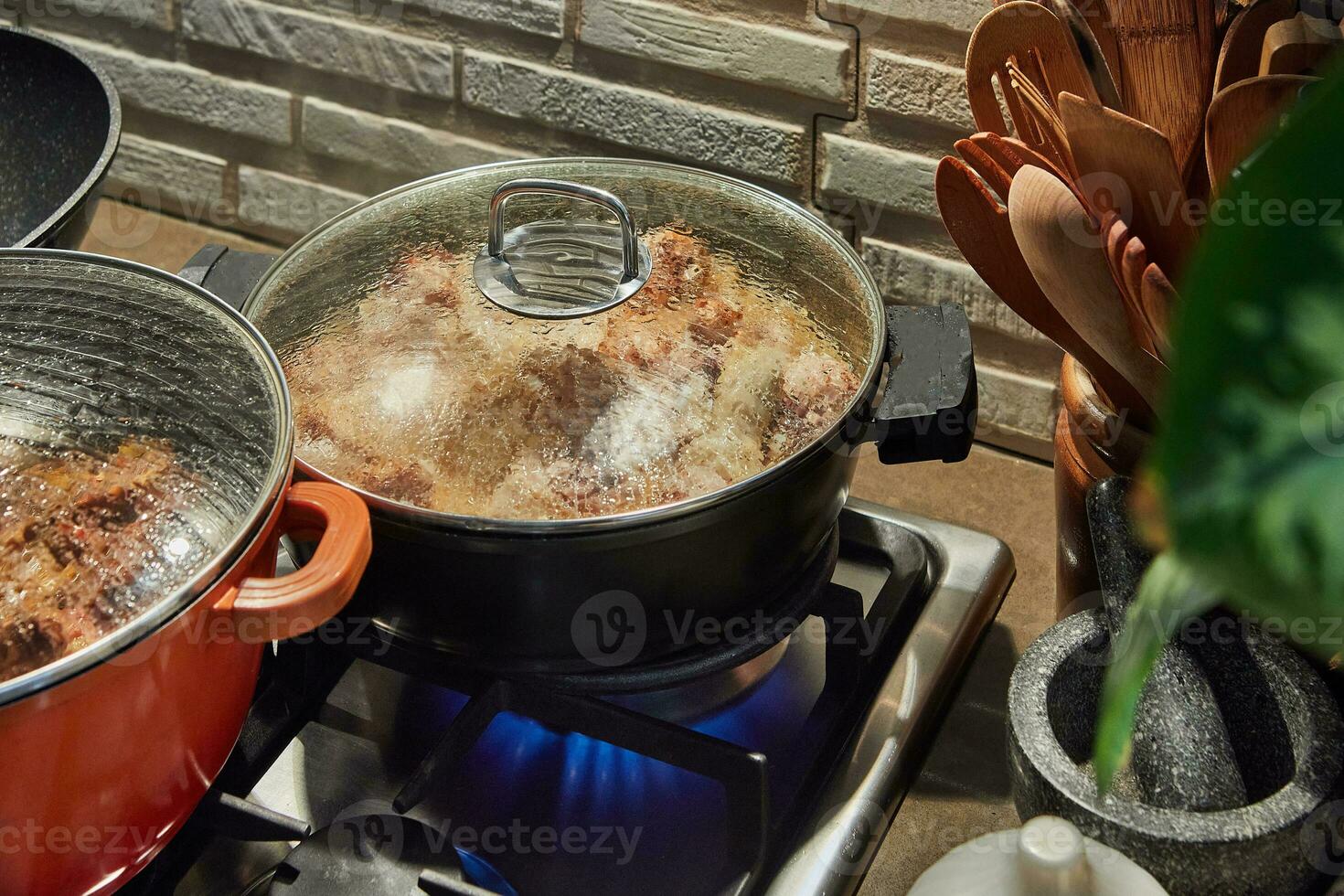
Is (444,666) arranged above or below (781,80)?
below

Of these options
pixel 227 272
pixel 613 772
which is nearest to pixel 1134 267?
pixel 613 772

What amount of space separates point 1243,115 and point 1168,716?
0.84 ft

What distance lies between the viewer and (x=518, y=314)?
22.9 inches

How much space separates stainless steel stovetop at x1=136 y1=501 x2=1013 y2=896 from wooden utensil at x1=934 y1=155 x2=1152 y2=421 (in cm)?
15

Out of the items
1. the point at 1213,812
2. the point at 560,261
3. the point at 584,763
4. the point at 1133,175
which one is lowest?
the point at 584,763

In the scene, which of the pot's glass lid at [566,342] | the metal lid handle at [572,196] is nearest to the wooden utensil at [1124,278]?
the pot's glass lid at [566,342]

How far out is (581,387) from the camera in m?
0.55

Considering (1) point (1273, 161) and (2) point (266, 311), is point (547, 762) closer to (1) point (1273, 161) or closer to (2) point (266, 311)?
(2) point (266, 311)

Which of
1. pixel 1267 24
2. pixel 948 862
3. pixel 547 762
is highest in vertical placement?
pixel 1267 24

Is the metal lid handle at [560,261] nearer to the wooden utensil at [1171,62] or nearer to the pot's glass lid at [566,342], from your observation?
the pot's glass lid at [566,342]

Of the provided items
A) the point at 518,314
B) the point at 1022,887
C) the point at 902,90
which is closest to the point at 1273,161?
the point at 1022,887

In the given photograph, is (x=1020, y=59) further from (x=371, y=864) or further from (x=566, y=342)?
(x=371, y=864)

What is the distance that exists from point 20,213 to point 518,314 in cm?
47

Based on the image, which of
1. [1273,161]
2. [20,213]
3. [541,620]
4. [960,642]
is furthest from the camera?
[20,213]
